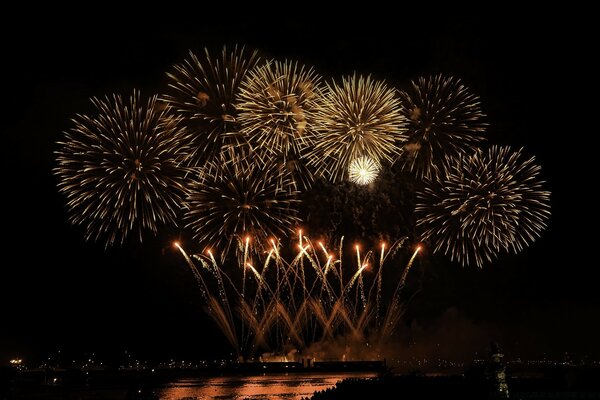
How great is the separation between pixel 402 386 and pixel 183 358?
271ft

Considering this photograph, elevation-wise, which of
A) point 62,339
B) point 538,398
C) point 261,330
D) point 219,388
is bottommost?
point 538,398

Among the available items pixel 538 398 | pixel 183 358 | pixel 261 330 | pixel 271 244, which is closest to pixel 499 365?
pixel 538 398

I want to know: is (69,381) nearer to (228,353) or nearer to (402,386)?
(402,386)

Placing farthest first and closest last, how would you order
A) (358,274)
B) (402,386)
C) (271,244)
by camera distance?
(358,274) → (271,244) → (402,386)

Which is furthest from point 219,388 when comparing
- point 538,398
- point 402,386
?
point 538,398

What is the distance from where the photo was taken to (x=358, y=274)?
5291 cm

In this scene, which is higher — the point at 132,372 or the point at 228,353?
the point at 228,353

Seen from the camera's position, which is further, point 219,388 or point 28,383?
point 28,383

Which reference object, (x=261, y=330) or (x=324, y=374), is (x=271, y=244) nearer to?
(x=261, y=330)

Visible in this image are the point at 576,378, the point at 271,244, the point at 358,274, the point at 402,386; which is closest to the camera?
the point at 402,386

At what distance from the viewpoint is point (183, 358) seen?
363ft

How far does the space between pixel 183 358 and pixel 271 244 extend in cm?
6624

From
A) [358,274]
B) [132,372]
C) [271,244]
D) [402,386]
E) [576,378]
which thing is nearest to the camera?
[402,386]

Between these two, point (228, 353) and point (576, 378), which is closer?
point (576, 378)
